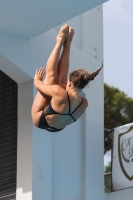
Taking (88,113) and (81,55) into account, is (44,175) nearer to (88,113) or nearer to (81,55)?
(88,113)

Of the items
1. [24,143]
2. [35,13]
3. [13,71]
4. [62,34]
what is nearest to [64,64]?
[62,34]

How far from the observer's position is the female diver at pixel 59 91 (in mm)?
5980

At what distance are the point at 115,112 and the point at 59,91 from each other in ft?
52.5

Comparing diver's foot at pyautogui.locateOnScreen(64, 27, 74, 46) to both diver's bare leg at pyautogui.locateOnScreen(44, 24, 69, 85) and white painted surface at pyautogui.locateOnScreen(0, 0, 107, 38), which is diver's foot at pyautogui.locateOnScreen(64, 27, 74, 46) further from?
white painted surface at pyautogui.locateOnScreen(0, 0, 107, 38)

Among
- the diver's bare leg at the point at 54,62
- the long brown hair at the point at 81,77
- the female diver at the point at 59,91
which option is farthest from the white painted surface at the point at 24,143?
the long brown hair at the point at 81,77

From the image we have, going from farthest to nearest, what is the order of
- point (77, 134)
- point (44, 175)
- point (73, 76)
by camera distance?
point (77, 134)
point (44, 175)
point (73, 76)

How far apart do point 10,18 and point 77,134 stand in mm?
2336

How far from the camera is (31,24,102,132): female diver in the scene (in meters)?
5.98

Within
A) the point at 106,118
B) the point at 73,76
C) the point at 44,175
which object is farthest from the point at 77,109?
the point at 106,118

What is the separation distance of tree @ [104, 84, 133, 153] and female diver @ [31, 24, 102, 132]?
49.2ft

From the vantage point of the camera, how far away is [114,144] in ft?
31.9

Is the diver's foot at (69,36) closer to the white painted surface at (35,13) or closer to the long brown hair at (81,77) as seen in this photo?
the long brown hair at (81,77)

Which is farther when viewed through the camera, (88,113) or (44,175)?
(88,113)

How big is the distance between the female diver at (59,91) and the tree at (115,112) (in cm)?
1498
